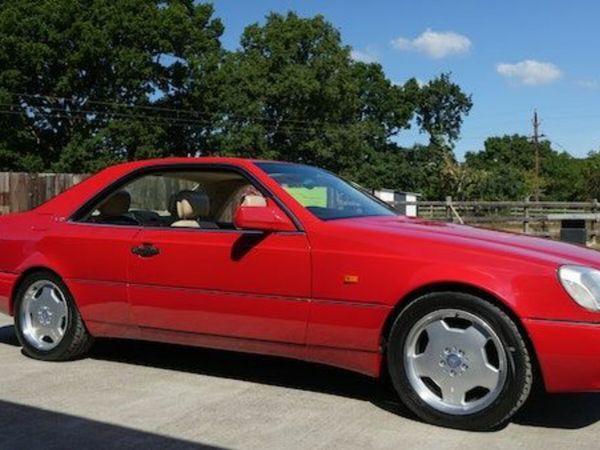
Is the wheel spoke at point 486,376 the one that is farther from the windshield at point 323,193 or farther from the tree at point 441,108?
the tree at point 441,108

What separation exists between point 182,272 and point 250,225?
2.21 feet

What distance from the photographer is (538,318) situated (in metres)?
4.11

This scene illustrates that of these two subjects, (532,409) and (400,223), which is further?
(400,223)

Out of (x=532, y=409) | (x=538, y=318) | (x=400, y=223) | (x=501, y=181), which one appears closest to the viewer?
(x=538, y=318)

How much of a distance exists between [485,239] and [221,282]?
5.36 feet

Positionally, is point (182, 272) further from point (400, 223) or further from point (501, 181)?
point (501, 181)

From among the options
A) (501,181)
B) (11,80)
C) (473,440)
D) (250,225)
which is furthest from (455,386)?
(501,181)

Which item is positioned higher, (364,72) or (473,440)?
(364,72)

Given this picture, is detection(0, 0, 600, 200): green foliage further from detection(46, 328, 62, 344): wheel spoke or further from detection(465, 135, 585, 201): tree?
detection(46, 328, 62, 344): wheel spoke

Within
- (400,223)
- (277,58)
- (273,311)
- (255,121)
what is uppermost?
(277,58)

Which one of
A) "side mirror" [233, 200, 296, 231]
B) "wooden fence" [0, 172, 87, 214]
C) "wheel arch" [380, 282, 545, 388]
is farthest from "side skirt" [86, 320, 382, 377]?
"wooden fence" [0, 172, 87, 214]

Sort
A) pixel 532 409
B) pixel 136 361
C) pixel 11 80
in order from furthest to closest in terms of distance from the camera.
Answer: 1. pixel 11 80
2. pixel 136 361
3. pixel 532 409

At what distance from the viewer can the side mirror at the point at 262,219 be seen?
189 inches

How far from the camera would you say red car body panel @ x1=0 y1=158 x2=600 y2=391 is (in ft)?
13.6
